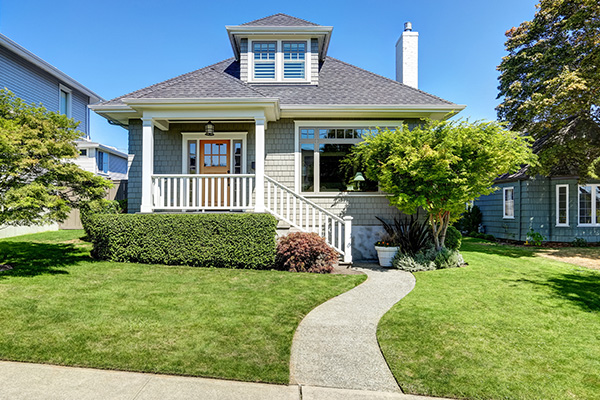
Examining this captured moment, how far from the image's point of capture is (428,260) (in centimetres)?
825

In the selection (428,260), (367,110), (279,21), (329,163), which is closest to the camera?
(428,260)

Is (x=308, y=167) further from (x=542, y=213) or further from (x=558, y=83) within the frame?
(x=542, y=213)

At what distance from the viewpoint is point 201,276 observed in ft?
21.4

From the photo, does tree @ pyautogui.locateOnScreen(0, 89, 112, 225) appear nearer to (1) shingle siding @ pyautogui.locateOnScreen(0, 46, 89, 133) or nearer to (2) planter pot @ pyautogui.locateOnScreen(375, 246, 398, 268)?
(2) planter pot @ pyautogui.locateOnScreen(375, 246, 398, 268)

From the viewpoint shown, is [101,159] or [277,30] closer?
[277,30]

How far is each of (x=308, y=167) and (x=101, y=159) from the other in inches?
694

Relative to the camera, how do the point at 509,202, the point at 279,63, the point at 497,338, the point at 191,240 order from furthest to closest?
the point at 509,202 < the point at 279,63 < the point at 191,240 < the point at 497,338

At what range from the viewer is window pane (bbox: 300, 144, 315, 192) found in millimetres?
9812

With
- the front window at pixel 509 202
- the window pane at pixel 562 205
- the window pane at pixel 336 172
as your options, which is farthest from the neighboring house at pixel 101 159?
the window pane at pixel 562 205

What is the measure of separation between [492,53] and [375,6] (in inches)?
316

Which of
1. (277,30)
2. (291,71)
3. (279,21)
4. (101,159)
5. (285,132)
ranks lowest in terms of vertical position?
(285,132)

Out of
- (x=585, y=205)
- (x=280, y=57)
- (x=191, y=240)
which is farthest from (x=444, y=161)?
(x=585, y=205)

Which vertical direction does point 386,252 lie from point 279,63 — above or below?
below

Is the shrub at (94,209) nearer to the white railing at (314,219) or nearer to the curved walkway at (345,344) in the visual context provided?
the white railing at (314,219)
